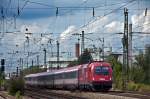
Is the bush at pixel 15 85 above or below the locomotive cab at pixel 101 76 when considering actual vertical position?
below


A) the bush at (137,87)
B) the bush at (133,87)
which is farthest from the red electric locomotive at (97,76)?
the bush at (133,87)

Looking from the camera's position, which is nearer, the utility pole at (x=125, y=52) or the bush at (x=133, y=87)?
the utility pole at (x=125, y=52)

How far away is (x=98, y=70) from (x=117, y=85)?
16.4 m

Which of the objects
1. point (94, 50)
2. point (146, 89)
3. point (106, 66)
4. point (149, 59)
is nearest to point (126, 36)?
point (106, 66)

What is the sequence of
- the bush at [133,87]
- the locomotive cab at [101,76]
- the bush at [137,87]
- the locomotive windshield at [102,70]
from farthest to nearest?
the bush at [133,87]
the bush at [137,87]
the locomotive windshield at [102,70]
the locomotive cab at [101,76]

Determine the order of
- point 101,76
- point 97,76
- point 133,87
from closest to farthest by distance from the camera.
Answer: point 97,76 → point 101,76 → point 133,87

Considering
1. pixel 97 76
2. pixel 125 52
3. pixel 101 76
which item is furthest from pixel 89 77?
pixel 125 52

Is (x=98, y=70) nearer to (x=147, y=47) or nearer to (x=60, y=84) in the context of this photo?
(x=60, y=84)

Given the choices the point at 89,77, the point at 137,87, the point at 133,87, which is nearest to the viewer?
the point at 89,77

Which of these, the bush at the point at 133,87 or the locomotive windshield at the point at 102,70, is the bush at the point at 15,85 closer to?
the locomotive windshield at the point at 102,70

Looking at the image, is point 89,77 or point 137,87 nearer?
point 89,77

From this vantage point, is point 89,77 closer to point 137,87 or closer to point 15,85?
point 15,85

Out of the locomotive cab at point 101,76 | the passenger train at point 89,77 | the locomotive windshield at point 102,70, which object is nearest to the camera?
the locomotive cab at point 101,76

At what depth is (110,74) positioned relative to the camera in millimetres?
52812
